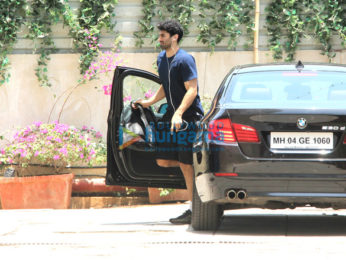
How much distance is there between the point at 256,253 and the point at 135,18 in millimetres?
7440

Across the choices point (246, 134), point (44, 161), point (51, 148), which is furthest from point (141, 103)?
point (44, 161)

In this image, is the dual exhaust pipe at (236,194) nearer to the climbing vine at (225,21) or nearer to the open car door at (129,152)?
the open car door at (129,152)

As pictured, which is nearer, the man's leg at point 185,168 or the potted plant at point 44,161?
the man's leg at point 185,168

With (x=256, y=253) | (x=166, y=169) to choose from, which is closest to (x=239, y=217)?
(x=166, y=169)

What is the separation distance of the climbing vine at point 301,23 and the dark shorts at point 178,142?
484 centimetres

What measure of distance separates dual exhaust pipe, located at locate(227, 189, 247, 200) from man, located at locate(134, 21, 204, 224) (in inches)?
47.2

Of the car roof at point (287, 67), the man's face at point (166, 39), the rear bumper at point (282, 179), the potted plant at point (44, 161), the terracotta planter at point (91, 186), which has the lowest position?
the terracotta planter at point (91, 186)

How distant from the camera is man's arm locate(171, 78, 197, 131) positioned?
23.8 ft

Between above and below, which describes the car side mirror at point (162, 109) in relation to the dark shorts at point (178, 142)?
above

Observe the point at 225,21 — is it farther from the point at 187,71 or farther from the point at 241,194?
the point at 241,194

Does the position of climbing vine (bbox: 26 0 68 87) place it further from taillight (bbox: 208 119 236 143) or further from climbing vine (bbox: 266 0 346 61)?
taillight (bbox: 208 119 236 143)

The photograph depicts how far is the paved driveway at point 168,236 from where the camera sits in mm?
5469

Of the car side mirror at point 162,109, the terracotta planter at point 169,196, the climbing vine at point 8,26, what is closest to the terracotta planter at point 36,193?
the terracotta planter at point 169,196

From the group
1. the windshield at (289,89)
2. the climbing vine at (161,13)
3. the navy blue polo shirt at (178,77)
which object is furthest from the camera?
the climbing vine at (161,13)
